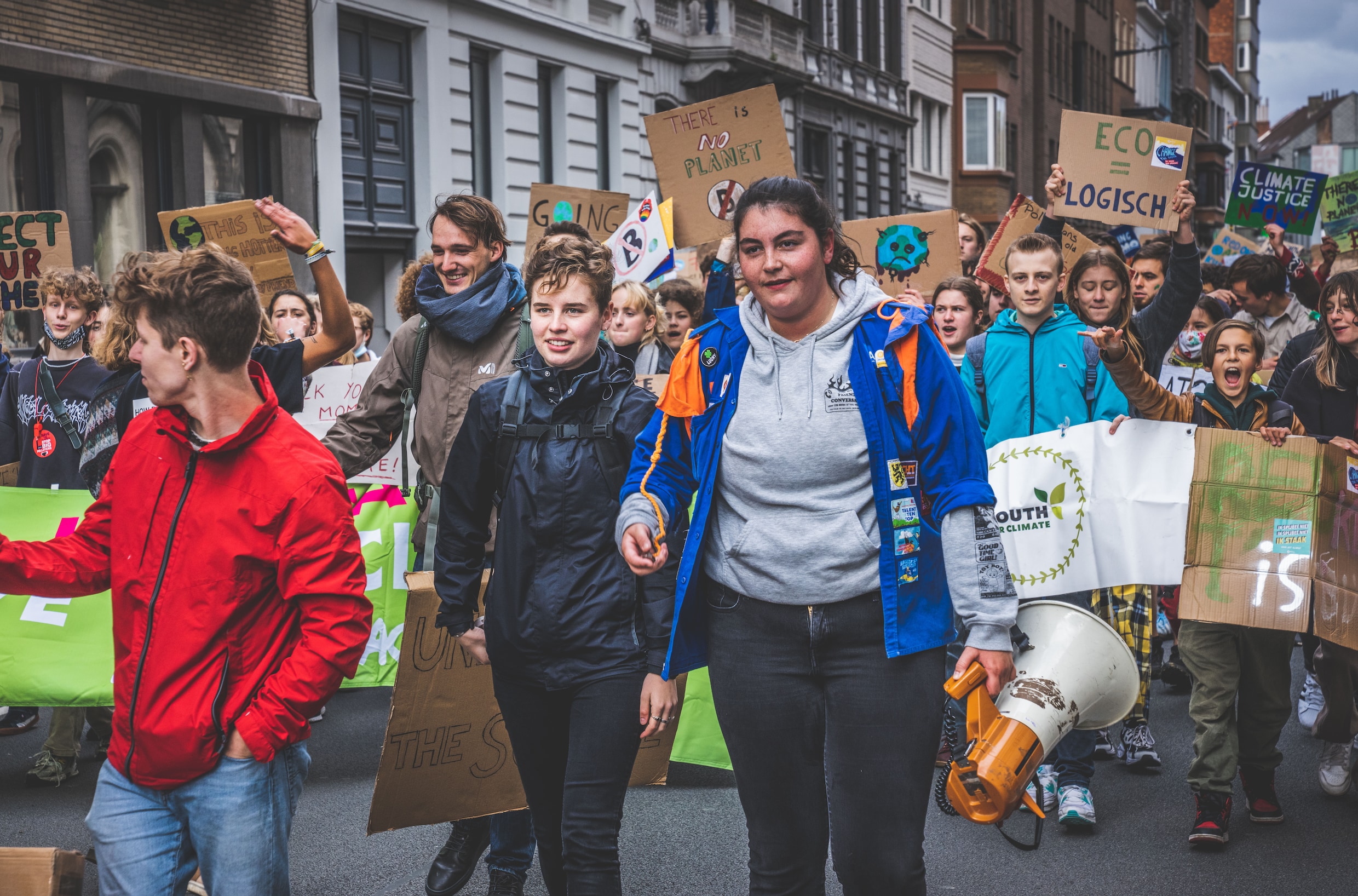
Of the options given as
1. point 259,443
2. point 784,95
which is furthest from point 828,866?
point 784,95

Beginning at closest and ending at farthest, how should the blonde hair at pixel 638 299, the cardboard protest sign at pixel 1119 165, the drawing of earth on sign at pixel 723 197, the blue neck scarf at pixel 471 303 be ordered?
the blue neck scarf at pixel 471 303 → the blonde hair at pixel 638 299 → the cardboard protest sign at pixel 1119 165 → the drawing of earth on sign at pixel 723 197

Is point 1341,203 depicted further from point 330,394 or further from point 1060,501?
point 330,394

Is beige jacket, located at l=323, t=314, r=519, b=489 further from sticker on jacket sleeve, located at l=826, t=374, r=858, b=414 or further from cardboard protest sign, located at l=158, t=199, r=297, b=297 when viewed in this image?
cardboard protest sign, located at l=158, t=199, r=297, b=297

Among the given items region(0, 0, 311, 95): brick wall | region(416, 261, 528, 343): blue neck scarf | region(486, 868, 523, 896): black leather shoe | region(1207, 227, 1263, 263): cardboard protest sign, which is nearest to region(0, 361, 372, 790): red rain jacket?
region(486, 868, 523, 896): black leather shoe

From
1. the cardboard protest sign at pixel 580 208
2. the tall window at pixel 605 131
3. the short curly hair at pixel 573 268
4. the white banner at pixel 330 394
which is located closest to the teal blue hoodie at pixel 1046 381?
the short curly hair at pixel 573 268

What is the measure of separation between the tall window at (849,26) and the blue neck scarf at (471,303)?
1110 inches

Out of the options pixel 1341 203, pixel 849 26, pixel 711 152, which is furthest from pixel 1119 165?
pixel 849 26

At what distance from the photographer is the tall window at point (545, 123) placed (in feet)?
66.8

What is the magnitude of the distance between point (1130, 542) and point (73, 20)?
1233cm

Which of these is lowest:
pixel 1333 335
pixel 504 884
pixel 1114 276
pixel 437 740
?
pixel 504 884

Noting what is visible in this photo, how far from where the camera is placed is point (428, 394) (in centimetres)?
466

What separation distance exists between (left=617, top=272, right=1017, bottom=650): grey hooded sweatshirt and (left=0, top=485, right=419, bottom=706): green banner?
253cm

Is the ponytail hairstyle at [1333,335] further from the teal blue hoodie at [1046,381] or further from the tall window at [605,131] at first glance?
the tall window at [605,131]

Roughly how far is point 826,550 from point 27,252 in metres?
7.38
